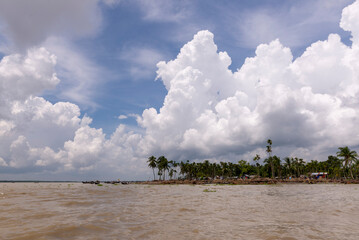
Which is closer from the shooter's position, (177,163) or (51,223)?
(51,223)

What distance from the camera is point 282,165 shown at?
12200 centimetres

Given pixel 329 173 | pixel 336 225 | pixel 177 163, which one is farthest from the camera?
pixel 177 163

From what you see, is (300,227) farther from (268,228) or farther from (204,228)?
(204,228)

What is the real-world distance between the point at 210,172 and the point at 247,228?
144577 mm

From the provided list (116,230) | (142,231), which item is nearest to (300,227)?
(142,231)

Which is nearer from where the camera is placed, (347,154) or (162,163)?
(347,154)

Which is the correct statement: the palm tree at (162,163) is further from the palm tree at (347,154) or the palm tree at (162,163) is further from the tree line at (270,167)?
the palm tree at (347,154)

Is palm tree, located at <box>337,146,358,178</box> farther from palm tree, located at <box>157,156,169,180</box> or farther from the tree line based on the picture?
palm tree, located at <box>157,156,169,180</box>

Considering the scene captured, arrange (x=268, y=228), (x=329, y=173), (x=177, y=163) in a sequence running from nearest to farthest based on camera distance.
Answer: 1. (x=268, y=228)
2. (x=329, y=173)
3. (x=177, y=163)

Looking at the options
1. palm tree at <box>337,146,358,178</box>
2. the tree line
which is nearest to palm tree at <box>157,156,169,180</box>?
the tree line

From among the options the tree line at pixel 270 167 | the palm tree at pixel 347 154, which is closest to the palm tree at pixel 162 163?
the tree line at pixel 270 167

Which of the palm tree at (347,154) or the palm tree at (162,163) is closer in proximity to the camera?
the palm tree at (347,154)

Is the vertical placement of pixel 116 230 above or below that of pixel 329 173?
above

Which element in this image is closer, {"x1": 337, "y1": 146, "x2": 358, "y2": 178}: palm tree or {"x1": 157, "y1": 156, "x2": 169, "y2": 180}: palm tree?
{"x1": 337, "y1": 146, "x2": 358, "y2": 178}: palm tree
